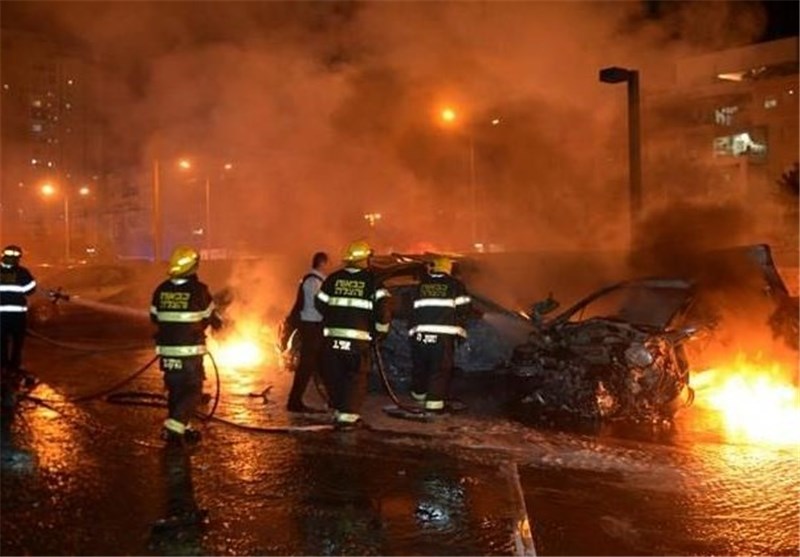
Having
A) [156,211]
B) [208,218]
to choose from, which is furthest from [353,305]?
[156,211]

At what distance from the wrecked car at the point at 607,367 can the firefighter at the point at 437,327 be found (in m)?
0.74

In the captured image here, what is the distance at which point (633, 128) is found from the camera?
11.0 m

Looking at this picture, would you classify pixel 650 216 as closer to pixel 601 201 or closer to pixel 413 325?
pixel 601 201

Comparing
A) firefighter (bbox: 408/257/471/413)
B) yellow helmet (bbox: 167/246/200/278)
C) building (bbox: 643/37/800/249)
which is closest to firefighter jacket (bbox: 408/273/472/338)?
firefighter (bbox: 408/257/471/413)

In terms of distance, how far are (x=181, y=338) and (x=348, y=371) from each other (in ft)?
4.31

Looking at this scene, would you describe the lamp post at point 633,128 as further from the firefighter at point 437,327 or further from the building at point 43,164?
the building at point 43,164

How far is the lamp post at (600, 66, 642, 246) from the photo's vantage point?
33.1 feet

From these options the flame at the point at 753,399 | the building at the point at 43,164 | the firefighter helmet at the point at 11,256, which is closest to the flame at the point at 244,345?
the firefighter helmet at the point at 11,256

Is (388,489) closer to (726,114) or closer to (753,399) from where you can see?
(753,399)

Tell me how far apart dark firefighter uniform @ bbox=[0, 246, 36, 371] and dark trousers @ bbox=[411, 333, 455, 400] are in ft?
12.7

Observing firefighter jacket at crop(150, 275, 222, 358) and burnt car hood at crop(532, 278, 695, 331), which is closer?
firefighter jacket at crop(150, 275, 222, 358)

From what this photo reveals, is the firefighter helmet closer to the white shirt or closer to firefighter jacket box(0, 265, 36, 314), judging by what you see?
firefighter jacket box(0, 265, 36, 314)

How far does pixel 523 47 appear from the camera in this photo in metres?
9.91

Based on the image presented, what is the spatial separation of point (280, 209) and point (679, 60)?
23.8 ft
